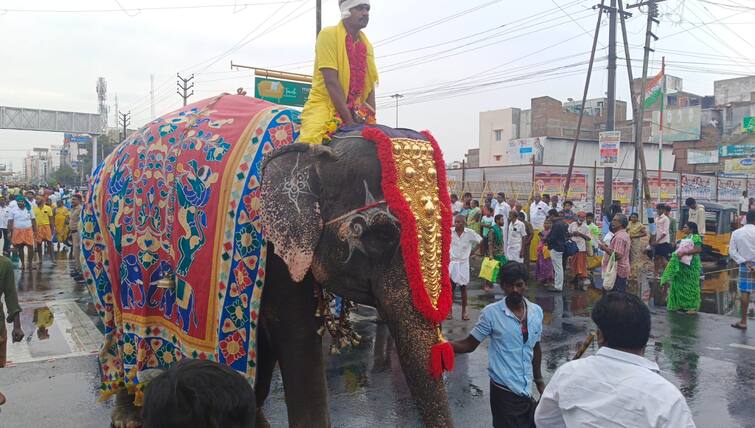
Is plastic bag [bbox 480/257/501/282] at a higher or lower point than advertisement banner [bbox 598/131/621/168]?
lower

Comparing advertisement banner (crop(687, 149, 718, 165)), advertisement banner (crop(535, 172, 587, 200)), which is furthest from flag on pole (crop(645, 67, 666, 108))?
advertisement banner (crop(687, 149, 718, 165))

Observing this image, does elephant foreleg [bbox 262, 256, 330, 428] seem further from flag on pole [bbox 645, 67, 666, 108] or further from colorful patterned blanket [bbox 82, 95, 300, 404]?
flag on pole [bbox 645, 67, 666, 108]

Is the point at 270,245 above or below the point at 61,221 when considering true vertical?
above

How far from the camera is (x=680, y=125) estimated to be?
47000 mm

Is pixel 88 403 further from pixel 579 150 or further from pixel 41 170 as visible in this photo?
pixel 41 170

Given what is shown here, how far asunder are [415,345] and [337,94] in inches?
62.5

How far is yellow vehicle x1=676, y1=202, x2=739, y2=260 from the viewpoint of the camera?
1689cm

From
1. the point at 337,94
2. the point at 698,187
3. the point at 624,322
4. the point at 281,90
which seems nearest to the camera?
the point at 624,322

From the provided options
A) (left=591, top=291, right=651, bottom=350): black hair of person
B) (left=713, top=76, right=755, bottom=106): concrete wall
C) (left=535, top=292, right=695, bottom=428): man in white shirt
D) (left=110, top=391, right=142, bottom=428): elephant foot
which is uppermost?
(left=713, top=76, right=755, bottom=106): concrete wall

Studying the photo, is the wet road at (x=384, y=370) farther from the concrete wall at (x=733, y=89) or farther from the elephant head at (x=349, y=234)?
the concrete wall at (x=733, y=89)

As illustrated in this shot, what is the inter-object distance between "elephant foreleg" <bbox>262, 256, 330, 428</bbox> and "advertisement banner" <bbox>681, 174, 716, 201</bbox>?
84.8 ft

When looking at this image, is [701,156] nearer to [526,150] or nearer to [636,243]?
[526,150]

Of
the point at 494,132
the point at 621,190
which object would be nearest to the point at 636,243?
the point at 621,190

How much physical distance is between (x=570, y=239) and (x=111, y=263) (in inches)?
377
